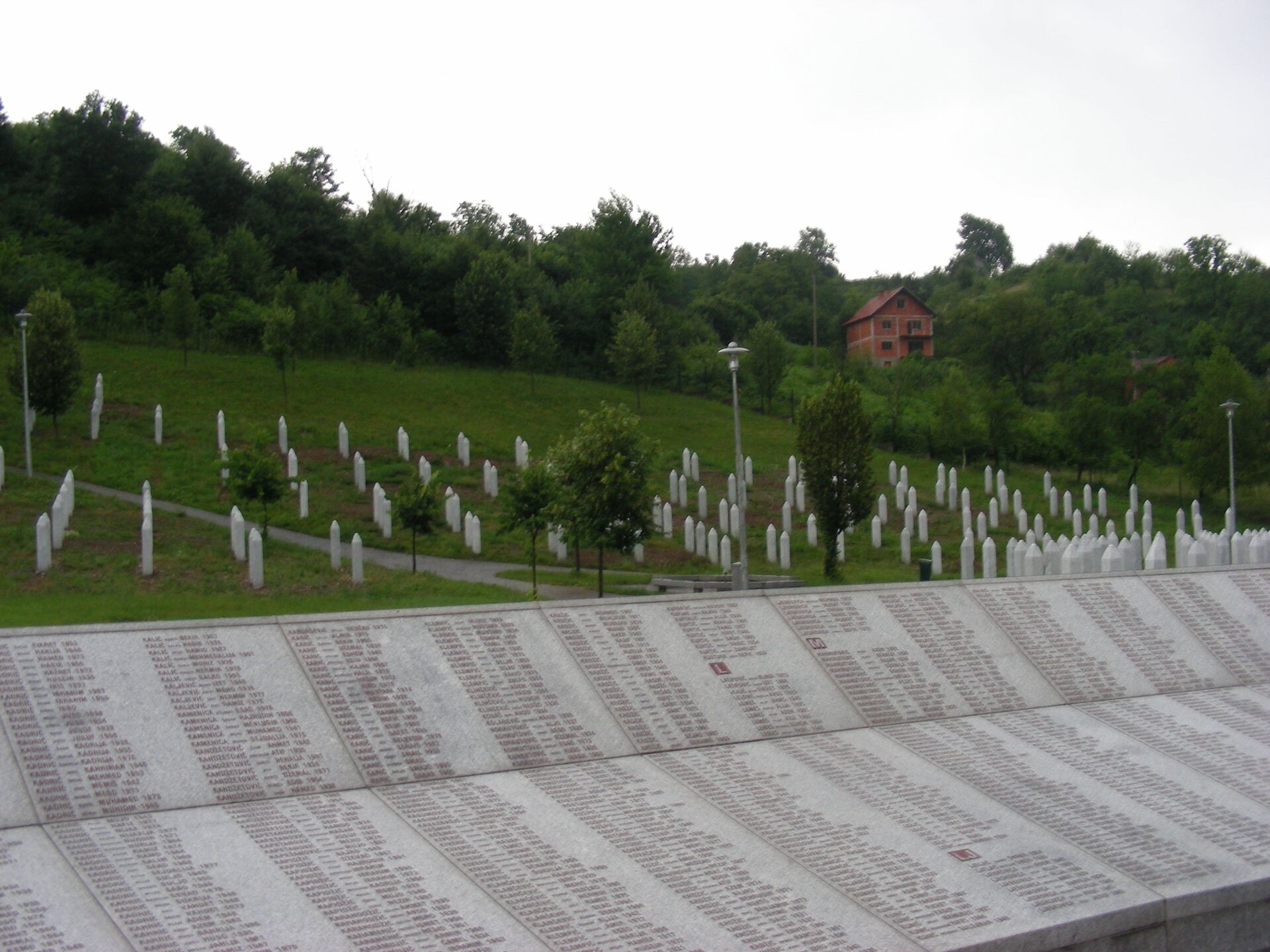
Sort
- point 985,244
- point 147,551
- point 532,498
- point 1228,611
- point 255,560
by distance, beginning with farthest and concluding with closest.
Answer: point 985,244 < point 532,498 < point 147,551 < point 255,560 < point 1228,611

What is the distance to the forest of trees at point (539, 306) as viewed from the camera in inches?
1561

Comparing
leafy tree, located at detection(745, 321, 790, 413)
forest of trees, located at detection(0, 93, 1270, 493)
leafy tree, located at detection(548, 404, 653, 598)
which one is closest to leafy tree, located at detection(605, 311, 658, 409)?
forest of trees, located at detection(0, 93, 1270, 493)

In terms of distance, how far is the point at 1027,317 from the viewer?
2378 inches

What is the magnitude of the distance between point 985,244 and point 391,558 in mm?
95315

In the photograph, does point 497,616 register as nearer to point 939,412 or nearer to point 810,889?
point 810,889

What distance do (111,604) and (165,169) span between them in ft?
130

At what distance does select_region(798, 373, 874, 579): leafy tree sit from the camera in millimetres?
23156

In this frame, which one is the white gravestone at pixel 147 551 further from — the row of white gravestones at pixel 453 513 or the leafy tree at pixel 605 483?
the row of white gravestones at pixel 453 513

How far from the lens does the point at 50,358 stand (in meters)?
27.4

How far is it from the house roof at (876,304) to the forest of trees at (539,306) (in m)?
1.68

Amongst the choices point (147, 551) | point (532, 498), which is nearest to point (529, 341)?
point (532, 498)

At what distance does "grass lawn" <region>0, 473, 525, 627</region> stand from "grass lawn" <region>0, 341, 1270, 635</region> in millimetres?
68

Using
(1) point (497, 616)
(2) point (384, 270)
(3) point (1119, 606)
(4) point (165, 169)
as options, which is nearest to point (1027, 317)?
(2) point (384, 270)

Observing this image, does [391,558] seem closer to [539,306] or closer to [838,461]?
[838,461]
